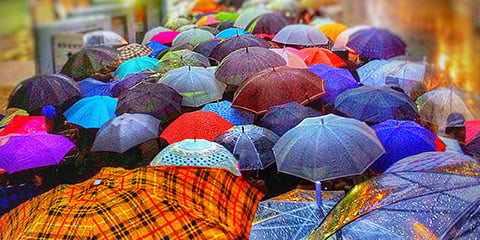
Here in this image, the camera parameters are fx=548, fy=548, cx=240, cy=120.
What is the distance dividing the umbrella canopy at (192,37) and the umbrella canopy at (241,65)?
35 centimetres

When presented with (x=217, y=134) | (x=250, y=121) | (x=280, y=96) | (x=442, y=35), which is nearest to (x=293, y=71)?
(x=280, y=96)

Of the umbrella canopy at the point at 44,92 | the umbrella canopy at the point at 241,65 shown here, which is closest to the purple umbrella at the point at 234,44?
the umbrella canopy at the point at 241,65

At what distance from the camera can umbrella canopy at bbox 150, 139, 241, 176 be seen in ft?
11.1

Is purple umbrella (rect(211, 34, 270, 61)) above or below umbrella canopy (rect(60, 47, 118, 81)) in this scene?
above

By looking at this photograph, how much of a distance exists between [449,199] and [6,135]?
9.62 ft

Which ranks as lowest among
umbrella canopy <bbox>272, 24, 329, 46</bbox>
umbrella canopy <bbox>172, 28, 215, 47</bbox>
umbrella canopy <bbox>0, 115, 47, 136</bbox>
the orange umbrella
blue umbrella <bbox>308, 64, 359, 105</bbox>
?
umbrella canopy <bbox>0, 115, 47, 136</bbox>

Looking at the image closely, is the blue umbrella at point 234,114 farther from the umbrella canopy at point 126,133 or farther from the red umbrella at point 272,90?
the umbrella canopy at point 126,133

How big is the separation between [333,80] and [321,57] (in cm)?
40

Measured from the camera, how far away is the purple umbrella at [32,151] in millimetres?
3955

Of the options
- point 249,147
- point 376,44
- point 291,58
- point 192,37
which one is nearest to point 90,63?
point 192,37

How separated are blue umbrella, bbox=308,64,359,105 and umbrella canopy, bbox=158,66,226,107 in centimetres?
91

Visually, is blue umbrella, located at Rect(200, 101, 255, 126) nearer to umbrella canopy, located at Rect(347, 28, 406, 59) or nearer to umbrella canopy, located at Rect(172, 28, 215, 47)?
umbrella canopy, located at Rect(172, 28, 215, 47)

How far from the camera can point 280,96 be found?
4465 millimetres

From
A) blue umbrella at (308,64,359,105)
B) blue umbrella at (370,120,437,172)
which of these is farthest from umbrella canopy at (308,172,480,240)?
blue umbrella at (308,64,359,105)
